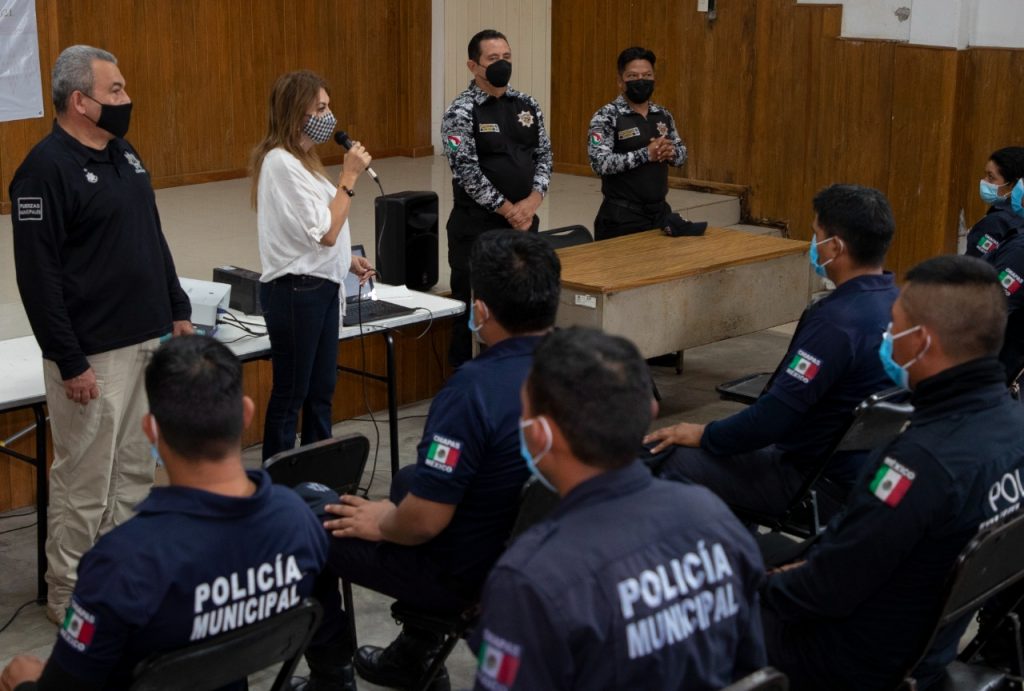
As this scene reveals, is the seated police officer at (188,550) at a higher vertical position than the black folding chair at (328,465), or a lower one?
higher

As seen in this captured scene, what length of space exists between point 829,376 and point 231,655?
1.90 metres

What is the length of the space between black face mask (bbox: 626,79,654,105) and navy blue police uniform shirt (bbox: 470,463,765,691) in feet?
15.0

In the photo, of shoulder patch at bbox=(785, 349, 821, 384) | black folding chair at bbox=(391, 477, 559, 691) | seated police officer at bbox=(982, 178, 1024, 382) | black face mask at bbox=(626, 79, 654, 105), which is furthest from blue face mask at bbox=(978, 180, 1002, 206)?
black folding chair at bbox=(391, 477, 559, 691)

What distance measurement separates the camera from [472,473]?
2.90m

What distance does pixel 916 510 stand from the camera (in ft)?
8.23

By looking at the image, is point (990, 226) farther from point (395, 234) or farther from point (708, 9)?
point (708, 9)

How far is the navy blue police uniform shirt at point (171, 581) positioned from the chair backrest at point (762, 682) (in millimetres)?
857

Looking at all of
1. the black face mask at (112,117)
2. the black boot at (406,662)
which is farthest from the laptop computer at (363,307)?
the black boot at (406,662)

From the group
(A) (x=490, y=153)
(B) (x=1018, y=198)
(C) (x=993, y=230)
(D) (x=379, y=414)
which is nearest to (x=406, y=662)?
(D) (x=379, y=414)

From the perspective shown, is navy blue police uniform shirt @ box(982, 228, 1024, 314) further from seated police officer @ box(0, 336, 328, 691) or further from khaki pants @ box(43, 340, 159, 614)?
seated police officer @ box(0, 336, 328, 691)

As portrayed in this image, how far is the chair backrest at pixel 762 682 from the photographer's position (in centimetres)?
209

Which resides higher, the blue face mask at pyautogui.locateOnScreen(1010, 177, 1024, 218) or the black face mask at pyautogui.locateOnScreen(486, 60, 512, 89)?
the black face mask at pyautogui.locateOnScreen(486, 60, 512, 89)

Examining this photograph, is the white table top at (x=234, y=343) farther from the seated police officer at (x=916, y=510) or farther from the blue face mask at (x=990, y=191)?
the blue face mask at (x=990, y=191)

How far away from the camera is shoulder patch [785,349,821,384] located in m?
3.53
